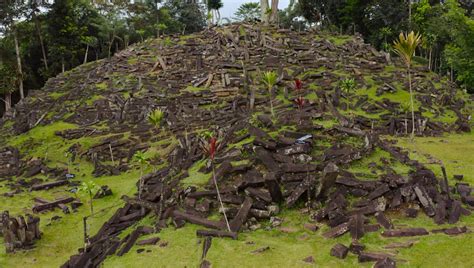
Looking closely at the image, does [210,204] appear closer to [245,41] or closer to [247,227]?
[247,227]

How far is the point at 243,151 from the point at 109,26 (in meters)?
37.5

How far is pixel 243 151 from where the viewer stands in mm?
13930

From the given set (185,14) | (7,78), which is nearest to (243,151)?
(7,78)

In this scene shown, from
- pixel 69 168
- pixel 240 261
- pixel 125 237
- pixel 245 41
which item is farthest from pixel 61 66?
pixel 240 261

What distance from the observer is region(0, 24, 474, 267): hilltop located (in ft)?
34.5

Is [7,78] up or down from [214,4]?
down

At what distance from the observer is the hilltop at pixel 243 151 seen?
10.5m

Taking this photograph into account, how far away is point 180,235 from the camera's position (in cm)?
1077

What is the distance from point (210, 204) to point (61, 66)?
37.1 m

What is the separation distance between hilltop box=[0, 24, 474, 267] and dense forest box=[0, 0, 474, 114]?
21.4 feet

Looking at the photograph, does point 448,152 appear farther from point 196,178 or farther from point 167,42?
point 167,42

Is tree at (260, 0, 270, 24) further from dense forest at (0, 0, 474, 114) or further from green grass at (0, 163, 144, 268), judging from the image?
green grass at (0, 163, 144, 268)

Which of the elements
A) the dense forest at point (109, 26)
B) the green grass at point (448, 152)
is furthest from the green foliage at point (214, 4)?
the green grass at point (448, 152)

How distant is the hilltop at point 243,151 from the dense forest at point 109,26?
6516 mm
